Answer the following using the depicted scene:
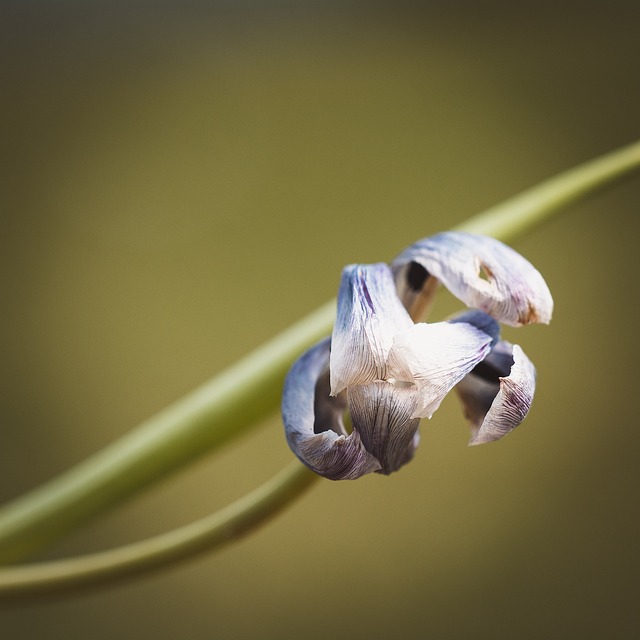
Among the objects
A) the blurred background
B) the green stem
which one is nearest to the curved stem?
the green stem

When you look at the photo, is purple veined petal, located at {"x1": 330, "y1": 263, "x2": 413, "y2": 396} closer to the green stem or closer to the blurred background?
the green stem

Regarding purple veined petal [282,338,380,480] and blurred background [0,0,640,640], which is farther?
blurred background [0,0,640,640]

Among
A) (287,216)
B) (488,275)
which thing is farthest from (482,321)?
(287,216)

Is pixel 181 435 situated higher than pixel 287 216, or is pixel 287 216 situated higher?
pixel 287 216

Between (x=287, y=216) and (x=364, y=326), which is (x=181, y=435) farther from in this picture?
(x=287, y=216)

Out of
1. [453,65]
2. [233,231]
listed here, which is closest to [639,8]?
[453,65]

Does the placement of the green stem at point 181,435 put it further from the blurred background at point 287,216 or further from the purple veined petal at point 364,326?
the blurred background at point 287,216

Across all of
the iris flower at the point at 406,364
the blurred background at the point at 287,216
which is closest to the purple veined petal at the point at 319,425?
the iris flower at the point at 406,364
